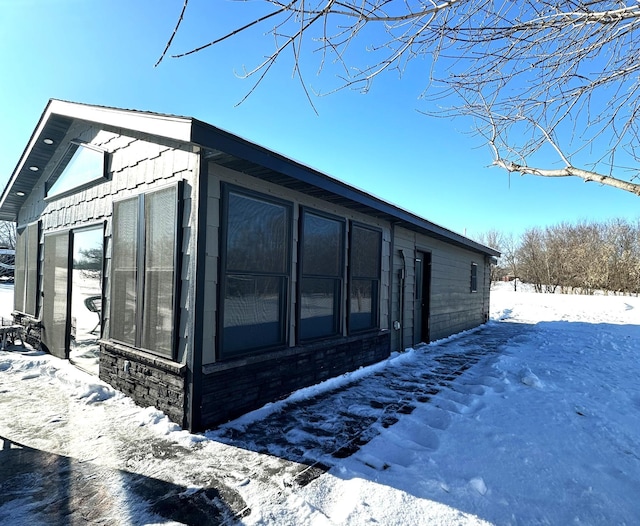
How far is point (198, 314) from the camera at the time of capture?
3268mm

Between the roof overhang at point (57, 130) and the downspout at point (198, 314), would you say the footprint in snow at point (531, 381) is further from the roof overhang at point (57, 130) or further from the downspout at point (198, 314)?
the roof overhang at point (57, 130)

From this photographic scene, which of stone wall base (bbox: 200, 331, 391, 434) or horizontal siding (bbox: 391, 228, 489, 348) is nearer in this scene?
stone wall base (bbox: 200, 331, 391, 434)

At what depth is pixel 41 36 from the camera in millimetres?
2996

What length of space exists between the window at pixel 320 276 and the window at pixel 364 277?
315mm

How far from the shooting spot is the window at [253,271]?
3574 mm

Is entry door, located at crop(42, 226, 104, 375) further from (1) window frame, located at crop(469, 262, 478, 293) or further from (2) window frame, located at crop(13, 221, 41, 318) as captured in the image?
(1) window frame, located at crop(469, 262, 478, 293)

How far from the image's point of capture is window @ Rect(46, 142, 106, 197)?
15.9 ft

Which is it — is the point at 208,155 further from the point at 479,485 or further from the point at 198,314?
the point at 479,485

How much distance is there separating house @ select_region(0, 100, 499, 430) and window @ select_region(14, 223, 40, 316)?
113mm

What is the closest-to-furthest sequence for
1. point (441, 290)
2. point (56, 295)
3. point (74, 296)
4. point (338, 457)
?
1. point (338, 457)
2. point (74, 296)
3. point (56, 295)
4. point (441, 290)

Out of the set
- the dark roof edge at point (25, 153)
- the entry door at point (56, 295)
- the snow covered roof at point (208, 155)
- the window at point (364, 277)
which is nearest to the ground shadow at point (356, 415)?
the window at point (364, 277)

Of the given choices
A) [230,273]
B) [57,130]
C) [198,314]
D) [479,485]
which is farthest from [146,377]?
[57,130]

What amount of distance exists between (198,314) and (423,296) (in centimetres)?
603

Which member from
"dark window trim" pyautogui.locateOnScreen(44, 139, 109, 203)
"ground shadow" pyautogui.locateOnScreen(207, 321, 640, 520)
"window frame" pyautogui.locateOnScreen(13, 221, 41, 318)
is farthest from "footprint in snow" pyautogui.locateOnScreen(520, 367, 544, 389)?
"window frame" pyautogui.locateOnScreen(13, 221, 41, 318)
